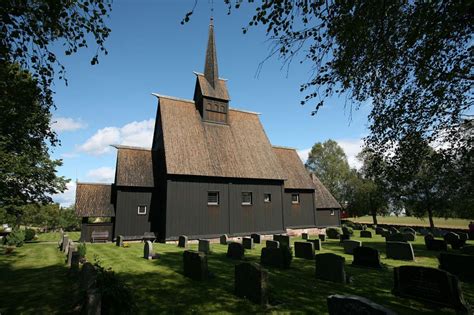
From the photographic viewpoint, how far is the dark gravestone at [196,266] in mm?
9345

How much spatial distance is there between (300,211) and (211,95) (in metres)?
14.4

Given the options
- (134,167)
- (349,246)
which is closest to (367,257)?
(349,246)

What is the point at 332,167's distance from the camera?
178 ft

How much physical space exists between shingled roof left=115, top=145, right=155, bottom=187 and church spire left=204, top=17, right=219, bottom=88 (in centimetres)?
923

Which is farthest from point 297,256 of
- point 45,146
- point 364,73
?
point 45,146

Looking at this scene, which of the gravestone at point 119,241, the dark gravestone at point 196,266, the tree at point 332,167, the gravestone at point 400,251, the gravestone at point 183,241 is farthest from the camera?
the tree at point 332,167

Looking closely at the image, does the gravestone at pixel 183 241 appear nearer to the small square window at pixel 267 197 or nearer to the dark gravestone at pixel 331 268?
the small square window at pixel 267 197

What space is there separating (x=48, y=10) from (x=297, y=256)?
14.1 meters

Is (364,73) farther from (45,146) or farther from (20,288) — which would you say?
(45,146)

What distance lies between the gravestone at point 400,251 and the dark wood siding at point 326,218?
17053 mm

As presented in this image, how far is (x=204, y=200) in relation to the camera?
21.1 metres

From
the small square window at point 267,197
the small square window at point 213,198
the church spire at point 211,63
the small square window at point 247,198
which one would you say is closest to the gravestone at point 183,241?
the small square window at point 213,198

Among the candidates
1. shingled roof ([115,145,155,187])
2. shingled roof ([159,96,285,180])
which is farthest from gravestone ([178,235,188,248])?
shingled roof ([115,145,155,187])

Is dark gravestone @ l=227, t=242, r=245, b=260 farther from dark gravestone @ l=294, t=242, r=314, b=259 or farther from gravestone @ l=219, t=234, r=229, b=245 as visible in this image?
gravestone @ l=219, t=234, r=229, b=245
